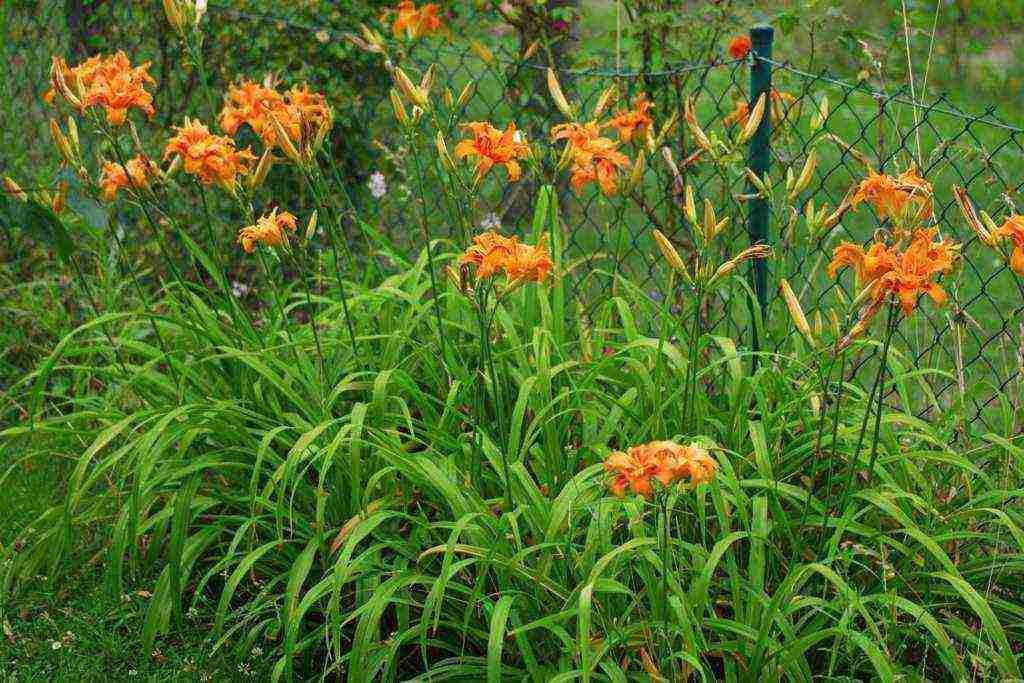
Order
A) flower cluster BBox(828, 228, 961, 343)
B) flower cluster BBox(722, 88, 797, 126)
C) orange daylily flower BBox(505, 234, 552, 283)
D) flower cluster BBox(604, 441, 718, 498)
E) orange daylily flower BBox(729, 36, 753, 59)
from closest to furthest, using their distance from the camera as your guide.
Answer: flower cluster BBox(604, 441, 718, 498) → flower cluster BBox(828, 228, 961, 343) → orange daylily flower BBox(505, 234, 552, 283) → flower cluster BBox(722, 88, 797, 126) → orange daylily flower BBox(729, 36, 753, 59)

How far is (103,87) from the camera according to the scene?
2836 mm

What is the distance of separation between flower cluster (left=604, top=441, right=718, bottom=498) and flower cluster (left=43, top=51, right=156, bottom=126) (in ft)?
5.03

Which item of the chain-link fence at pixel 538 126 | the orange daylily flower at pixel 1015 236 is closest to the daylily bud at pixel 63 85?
the chain-link fence at pixel 538 126

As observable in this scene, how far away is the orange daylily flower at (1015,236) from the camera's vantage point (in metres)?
2.16

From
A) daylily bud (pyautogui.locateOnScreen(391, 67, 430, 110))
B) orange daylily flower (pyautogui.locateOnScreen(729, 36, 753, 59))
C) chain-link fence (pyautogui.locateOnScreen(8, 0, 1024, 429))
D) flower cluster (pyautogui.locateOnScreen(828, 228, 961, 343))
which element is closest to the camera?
flower cluster (pyautogui.locateOnScreen(828, 228, 961, 343))

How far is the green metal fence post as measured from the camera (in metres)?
3.40

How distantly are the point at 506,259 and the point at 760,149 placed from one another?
1.48 m

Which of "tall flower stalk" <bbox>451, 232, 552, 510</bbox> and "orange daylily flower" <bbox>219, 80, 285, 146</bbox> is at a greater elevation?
"tall flower stalk" <bbox>451, 232, 552, 510</bbox>

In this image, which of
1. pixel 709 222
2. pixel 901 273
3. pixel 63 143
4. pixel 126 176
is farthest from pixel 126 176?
pixel 901 273

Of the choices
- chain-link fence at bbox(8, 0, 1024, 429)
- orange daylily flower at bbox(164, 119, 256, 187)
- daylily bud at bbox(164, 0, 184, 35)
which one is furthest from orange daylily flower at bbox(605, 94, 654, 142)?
daylily bud at bbox(164, 0, 184, 35)

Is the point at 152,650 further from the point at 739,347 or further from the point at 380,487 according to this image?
the point at 739,347

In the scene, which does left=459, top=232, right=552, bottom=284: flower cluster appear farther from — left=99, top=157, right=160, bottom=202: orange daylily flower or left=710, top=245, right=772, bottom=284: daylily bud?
left=99, top=157, right=160, bottom=202: orange daylily flower

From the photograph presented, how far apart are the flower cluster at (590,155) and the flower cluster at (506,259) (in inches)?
24.4

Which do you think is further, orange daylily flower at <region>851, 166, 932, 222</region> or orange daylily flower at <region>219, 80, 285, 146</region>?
→ orange daylily flower at <region>219, 80, 285, 146</region>
